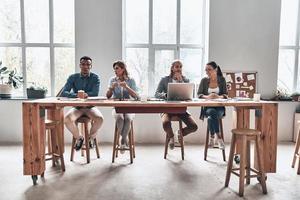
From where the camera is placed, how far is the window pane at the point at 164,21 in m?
4.73

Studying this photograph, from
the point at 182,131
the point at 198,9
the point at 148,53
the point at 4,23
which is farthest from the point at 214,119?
the point at 4,23

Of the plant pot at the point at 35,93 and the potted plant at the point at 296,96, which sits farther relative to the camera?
the potted plant at the point at 296,96

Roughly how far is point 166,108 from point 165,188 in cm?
81

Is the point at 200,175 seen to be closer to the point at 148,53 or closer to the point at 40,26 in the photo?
the point at 148,53

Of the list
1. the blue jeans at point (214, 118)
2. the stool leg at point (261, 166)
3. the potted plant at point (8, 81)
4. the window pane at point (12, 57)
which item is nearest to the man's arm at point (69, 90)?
the potted plant at point (8, 81)

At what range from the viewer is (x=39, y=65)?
189 inches

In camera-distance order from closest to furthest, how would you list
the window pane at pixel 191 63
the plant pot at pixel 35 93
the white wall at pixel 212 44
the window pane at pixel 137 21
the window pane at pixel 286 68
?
the white wall at pixel 212 44 → the plant pot at pixel 35 93 → the window pane at pixel 137 21 → the window pane at pixel 191 63 → the window pane at pixel 286 68

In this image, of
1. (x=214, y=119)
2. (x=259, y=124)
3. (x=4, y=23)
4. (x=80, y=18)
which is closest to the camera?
(x=259, y=124)

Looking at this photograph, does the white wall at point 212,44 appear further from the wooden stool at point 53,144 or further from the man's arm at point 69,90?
the wooden stool at point 53,144

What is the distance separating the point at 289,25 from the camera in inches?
194

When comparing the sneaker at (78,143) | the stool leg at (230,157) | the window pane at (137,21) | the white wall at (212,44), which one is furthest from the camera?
the window pane at (137,21)

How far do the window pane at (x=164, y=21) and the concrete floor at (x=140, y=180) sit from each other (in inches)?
80.4

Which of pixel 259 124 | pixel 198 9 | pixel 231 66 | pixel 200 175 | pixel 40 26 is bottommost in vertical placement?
pixel 200 175

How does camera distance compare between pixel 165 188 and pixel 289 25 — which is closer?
pixel 165 188
